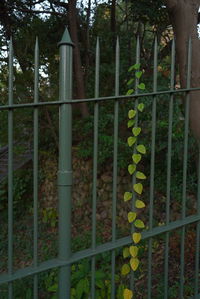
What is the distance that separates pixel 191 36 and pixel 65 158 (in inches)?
88.7

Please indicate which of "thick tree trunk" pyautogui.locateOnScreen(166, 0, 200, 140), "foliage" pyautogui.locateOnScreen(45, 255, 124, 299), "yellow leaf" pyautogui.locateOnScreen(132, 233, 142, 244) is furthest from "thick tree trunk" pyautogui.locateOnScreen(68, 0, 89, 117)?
A: "yellow leaf" pyautogui.locateOnScreen(132, 233, 142, 244)

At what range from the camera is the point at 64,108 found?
1851 mm

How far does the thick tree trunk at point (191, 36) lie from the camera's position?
11.3 feet

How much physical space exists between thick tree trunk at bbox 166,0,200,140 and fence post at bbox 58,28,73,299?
1.91 m

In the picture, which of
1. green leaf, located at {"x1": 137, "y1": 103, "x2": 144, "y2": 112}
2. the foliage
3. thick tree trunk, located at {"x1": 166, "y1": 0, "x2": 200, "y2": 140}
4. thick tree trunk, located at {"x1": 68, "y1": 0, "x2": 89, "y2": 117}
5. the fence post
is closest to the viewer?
the fence post

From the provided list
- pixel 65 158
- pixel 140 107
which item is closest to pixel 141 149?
pixel 140 107

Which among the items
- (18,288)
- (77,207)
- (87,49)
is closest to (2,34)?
(87,49)

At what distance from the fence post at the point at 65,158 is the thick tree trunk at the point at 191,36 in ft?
6.27

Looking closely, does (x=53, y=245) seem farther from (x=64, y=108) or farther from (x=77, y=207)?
(x=64, y=108)

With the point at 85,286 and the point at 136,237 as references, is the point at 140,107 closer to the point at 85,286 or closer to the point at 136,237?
the point at 136,237

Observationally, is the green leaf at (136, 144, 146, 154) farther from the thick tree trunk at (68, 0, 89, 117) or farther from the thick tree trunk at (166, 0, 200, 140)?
the thick tree trunk at (68, 0, 89, 117)

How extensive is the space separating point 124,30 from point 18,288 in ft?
21.0

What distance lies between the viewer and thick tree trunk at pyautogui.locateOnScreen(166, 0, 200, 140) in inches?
135

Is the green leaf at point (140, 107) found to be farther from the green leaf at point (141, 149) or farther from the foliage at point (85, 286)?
the foliage at point (85, 286)
